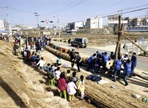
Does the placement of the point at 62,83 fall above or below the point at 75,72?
below

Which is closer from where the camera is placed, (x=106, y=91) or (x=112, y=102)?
(x=112, y=102)

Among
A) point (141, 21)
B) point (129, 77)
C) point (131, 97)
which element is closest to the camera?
point (131, 97)

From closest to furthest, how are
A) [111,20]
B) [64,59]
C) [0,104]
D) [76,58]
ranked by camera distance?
[0,104] < [76,58] < [64,59] < [111,20]

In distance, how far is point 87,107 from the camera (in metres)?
9.38

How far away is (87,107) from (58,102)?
156 centimetres

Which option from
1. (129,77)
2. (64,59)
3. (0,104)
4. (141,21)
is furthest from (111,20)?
(0,104)

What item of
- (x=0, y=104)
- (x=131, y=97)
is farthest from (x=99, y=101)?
(x=0, y=104)

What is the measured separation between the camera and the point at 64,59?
72.2 ft

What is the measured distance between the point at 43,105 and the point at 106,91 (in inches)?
137

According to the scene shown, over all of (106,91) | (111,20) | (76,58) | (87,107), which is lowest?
(87,107)

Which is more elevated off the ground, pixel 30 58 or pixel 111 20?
pixel 111 20

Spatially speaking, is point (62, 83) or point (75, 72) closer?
point (62, 83)

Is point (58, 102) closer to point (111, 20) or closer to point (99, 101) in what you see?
point (99, 101)

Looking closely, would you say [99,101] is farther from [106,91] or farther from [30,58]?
[30,58]
